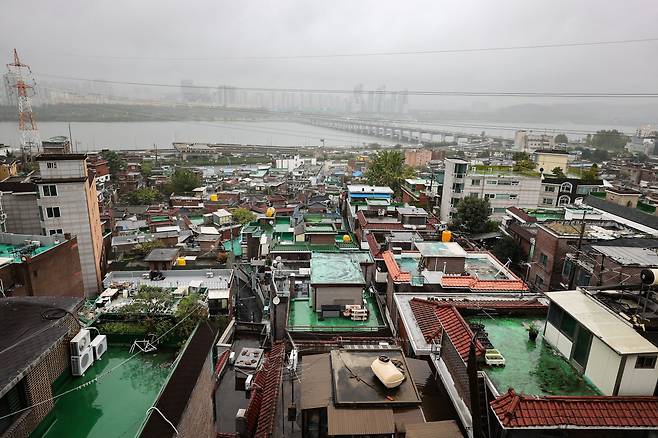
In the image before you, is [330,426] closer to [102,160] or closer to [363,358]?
[363,358]

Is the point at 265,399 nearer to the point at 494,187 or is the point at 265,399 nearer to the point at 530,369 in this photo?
the point at 530,369

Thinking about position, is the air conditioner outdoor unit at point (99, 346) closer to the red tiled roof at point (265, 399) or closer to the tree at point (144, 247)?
the red tiled roof at point (265, 399)

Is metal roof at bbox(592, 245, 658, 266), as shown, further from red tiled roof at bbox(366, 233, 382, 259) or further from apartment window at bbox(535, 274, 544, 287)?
red tiled roof at bbox(366, 233, 382, 259)

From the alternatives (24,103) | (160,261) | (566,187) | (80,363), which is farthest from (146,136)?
(80,363)

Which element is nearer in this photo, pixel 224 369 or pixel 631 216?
pixel 224 369

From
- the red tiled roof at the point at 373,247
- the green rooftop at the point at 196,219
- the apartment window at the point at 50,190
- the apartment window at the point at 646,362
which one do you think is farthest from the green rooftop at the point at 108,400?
the green rooftop at the point at 196,219

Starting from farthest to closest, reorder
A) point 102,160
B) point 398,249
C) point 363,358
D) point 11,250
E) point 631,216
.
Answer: point 102,160, point 631,216, point 398,249, point 11,250, point 363,358

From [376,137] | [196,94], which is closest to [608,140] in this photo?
[376,137]

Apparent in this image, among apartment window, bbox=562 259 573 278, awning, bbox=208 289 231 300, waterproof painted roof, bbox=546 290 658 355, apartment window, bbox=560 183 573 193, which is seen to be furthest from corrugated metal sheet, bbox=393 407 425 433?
apartment window, bbox=560 183 573 193
